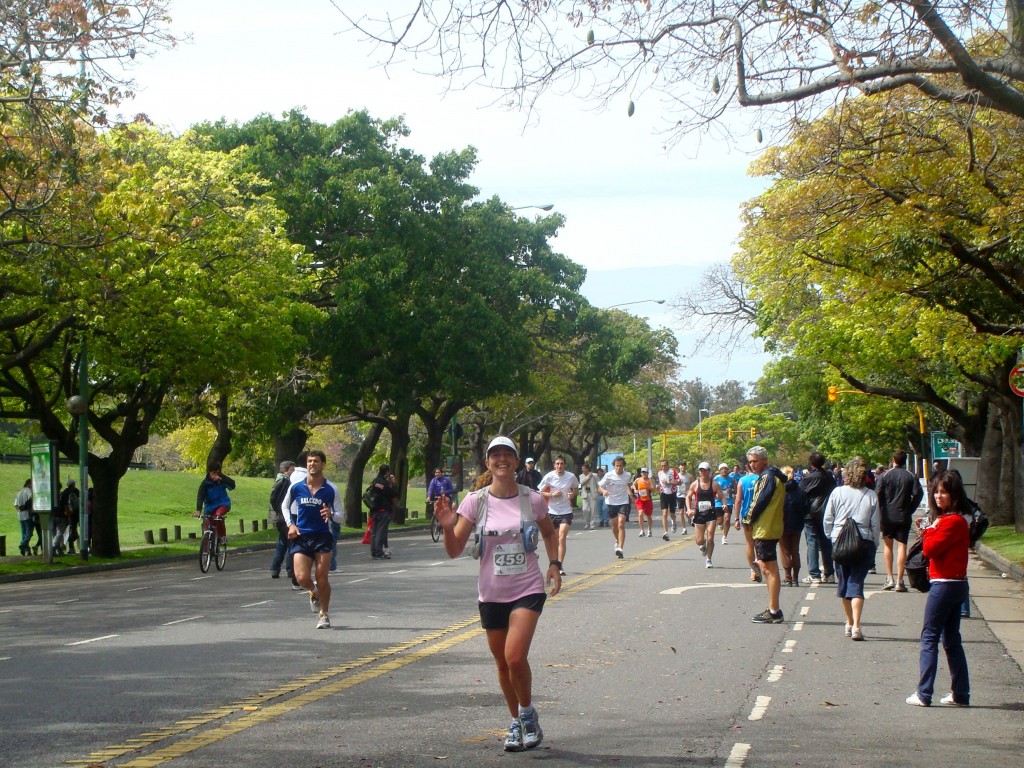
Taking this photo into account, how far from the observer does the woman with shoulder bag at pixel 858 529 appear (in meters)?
11.8

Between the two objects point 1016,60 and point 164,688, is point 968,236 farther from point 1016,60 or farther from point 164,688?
point 164,688

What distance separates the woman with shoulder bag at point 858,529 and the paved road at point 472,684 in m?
0.32

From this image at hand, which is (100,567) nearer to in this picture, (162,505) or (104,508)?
(104,508)

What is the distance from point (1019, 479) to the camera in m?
29.6

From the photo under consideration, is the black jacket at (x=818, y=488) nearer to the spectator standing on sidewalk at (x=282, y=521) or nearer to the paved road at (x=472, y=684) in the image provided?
the paved road at (x=472, y=684)

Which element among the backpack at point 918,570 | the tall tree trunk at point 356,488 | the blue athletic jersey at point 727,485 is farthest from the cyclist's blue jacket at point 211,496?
the tall tree trunk at point 356,488

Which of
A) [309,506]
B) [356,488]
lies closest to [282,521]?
[309,506]

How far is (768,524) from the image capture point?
537 inches

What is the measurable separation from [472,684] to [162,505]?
190 feet

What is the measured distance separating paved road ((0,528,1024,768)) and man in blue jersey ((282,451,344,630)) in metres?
0.58

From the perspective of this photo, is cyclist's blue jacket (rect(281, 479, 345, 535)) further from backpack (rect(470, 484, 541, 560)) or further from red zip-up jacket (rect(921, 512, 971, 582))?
red zip-up jacket (rect(921, 512, 971, 582))

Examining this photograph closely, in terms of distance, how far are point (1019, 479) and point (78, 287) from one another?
67.6 feet

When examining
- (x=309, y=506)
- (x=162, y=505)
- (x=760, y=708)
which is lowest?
(x=760, y=708)

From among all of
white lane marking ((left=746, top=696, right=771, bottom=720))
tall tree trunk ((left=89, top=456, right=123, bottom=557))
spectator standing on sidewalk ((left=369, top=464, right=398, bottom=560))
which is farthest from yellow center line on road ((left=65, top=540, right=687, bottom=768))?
tall tree trunk ((left=89, top=456, right=123, bottom=557))
